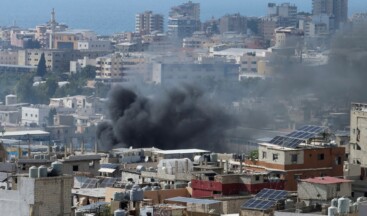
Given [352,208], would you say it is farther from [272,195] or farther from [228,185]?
[228,185]

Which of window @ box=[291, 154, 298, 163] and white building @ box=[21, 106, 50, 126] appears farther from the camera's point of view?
white building @ box=[21, 106, 50, 126]

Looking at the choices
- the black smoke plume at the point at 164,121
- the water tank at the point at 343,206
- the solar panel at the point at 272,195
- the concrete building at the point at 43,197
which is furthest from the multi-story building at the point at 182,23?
the concrete building at the point at 43,197

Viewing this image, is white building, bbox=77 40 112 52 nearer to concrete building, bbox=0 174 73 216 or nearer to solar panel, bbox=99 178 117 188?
solar panel, bbox=99 178 117 188

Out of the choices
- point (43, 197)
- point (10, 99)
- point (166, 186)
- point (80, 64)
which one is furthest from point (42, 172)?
point (80, 64)

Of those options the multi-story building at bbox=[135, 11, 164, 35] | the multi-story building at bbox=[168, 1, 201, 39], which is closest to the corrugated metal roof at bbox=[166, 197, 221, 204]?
the multi-story building at bbox=[168, 1, 201, 39]

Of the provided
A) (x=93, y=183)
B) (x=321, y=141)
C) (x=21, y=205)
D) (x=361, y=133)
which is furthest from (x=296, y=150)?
(x=21, y=205)

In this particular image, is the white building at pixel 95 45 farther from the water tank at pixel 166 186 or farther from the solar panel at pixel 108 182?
the water tank at pixel 166 186

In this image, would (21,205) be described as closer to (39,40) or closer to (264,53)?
(264,53)
